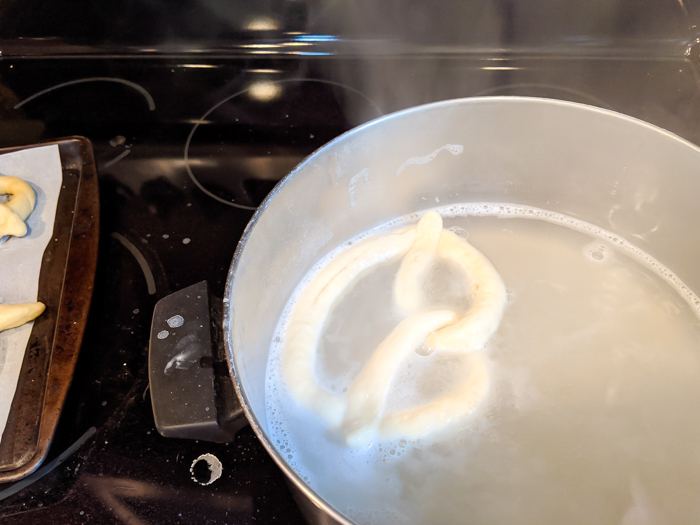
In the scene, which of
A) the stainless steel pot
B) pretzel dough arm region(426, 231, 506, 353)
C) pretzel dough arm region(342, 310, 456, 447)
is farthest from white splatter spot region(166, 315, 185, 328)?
pretzel dough arm region(426, 231, 506, 353)

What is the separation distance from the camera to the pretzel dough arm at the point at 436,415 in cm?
75

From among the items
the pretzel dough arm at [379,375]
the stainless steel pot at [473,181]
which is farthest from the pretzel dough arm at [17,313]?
the pretzel dough arm at [379,375]

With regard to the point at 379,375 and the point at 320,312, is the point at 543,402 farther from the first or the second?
the point at 320,312

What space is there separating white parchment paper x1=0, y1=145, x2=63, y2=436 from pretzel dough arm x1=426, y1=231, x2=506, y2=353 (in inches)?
27.9

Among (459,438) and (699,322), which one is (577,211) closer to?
(699,322)

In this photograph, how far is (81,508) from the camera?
2.39 feet

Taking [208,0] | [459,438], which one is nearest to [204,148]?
[208,0]

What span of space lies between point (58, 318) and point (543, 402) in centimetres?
81

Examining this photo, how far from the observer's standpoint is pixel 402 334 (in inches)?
32.9

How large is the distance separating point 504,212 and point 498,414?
0.45 metres

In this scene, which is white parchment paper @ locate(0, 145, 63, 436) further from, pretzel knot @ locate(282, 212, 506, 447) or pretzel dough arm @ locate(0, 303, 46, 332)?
pretzel knot @ locate(282, 212, 506, 447)

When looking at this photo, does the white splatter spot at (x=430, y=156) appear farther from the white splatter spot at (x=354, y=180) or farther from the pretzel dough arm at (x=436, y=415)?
the pretzel dough arm at (x=436, y=415)

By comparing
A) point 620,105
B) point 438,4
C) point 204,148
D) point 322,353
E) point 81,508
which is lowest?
point 81,508

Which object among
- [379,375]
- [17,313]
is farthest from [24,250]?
[379,375]
